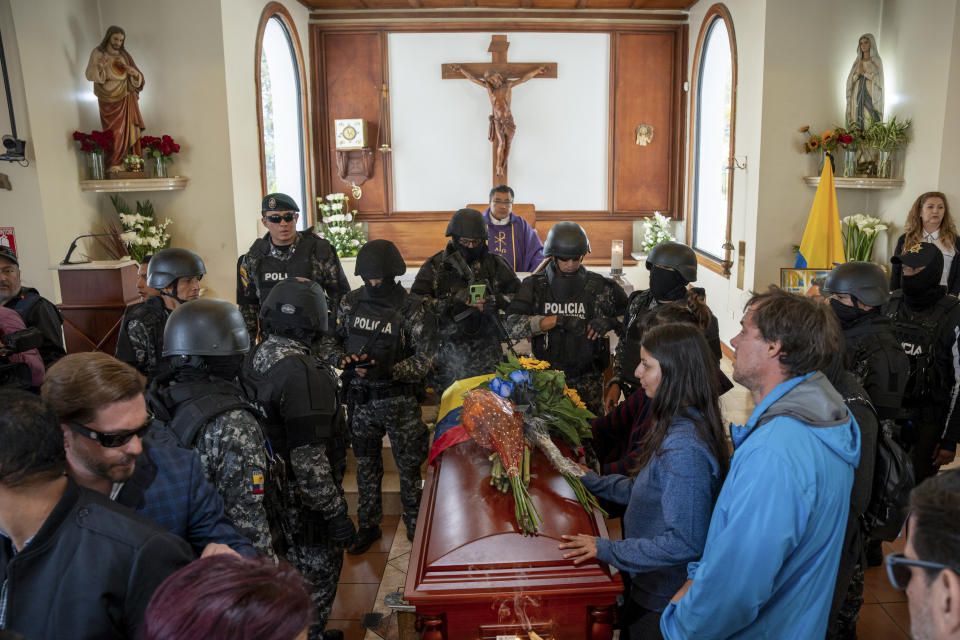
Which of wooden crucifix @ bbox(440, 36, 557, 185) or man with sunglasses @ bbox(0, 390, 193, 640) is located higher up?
wooden crucifix @ bbox(440, 36, 557, 185)

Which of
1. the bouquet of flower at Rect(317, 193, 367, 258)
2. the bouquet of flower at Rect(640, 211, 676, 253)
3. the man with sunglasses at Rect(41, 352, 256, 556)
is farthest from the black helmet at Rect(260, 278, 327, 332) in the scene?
the bouquet of flower at Rect(640, 211, 676, 253)

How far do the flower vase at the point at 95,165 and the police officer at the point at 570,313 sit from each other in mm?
4305

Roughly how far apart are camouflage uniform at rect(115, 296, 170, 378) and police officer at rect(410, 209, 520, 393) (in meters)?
1.66

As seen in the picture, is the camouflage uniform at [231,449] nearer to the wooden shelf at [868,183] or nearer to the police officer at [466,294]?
the police officer at [466,294]

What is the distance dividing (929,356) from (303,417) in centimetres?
325

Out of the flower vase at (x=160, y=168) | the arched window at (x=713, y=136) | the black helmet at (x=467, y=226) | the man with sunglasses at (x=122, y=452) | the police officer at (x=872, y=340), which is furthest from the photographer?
the arched window at (x=713, y=136)

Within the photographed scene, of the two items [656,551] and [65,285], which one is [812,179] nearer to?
[656,551]

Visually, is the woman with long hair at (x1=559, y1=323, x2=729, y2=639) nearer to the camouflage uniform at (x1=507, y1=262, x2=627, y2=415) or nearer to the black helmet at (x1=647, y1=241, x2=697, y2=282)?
the black helmet at (x1=647, y1=241, x2=697, y2=282)

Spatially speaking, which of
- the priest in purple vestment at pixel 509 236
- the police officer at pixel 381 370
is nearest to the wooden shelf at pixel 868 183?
the priest in purple vestment at pixel 509 236

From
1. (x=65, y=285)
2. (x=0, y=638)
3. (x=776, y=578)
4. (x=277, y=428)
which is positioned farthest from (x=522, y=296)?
(x=0, y=638)

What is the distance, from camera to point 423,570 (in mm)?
2111

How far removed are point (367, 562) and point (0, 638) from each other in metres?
3.28

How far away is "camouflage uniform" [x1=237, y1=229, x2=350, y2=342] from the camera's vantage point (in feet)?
15.9

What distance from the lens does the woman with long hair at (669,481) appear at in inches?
80.0
